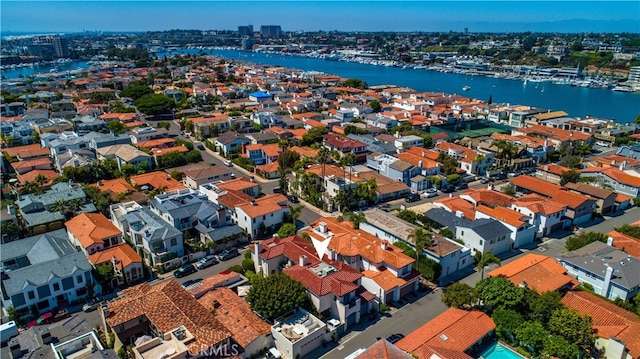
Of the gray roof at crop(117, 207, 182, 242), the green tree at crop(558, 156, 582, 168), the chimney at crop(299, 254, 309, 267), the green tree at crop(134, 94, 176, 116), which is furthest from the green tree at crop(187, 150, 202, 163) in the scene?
the green tree at crop(558, 156, 582, 168)

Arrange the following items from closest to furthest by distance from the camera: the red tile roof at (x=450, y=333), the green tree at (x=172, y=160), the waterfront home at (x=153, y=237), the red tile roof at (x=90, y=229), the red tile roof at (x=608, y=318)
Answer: the red tile roof at (x=450, y=333), the red tile roof at (x=608, y=318), the waterfront home at (x=153, y=237), the red tile roof at (x=90, y=229), the green tree at (x=172, y=160)

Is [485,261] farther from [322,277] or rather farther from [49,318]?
[49,318]

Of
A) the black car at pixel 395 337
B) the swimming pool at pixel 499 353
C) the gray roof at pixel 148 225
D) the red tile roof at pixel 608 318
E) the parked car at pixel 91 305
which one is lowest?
the parked car at pixel 91 305

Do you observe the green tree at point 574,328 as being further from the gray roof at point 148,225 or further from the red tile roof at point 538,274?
the gray roof at point 148,225

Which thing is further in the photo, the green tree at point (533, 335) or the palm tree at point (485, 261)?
the palm tree at point (485, 261)

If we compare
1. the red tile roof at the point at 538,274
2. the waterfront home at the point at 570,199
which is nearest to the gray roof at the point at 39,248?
the red tile roof at the point at 538,274

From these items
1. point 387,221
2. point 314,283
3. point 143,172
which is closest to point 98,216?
point 143,172

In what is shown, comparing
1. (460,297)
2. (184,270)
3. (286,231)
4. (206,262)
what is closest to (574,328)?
(460,297)

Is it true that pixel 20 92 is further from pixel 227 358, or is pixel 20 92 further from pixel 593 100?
pixel 593 100
